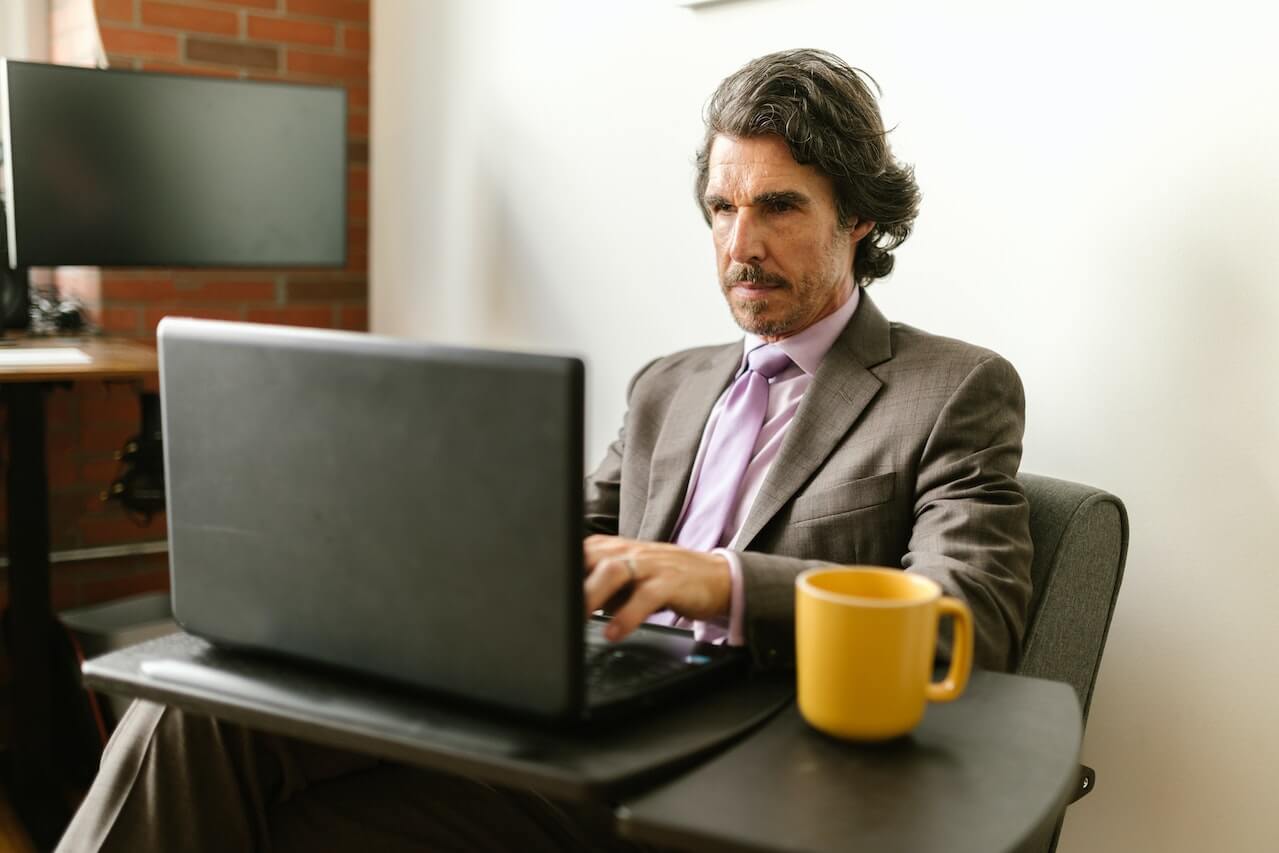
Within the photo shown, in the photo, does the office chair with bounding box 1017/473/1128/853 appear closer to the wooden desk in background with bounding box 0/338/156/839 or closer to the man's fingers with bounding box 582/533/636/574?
the man's fingers with bounding box 582/533/636/574

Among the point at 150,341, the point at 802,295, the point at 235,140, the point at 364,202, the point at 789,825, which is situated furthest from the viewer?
the point at 364,202

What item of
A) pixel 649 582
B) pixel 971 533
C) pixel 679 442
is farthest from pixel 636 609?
pixel 679 442

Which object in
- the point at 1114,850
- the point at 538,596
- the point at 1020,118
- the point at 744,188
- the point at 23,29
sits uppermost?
the point at 23,29

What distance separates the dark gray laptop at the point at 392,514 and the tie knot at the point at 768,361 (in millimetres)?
621

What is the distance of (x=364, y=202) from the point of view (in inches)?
114

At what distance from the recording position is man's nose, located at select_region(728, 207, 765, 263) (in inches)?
57.6

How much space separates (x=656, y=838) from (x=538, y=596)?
0.52 ft

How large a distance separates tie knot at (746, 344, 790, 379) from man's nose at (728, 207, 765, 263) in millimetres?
113

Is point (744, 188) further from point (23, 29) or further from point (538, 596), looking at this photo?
point (23, 29)

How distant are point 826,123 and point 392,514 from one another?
87cm

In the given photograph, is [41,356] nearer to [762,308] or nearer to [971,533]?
[762,308]

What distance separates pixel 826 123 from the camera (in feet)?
4.73

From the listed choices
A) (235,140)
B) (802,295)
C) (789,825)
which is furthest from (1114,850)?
(235,140)

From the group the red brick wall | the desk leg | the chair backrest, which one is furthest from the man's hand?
the red brick wall
